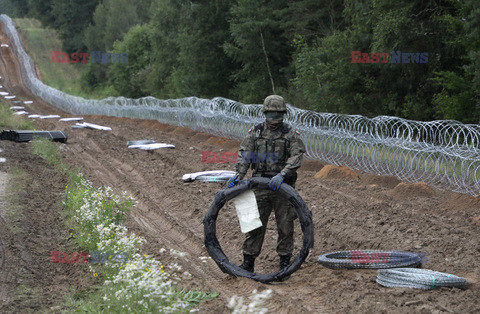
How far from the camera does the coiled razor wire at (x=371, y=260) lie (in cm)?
627

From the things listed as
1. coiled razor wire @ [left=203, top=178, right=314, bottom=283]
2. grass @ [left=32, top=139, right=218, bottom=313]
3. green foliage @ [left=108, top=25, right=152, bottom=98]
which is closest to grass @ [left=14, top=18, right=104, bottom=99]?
green foliage @ [left=108, top=25, right=152, bottom=98]

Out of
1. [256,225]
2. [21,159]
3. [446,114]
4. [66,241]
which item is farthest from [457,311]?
[446,114]

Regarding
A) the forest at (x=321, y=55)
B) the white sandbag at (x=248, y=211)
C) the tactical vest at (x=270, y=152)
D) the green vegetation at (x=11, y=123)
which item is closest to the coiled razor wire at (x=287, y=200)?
the white sandbag at (x=248, y=211)

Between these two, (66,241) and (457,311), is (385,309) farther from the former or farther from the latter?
(66,241)

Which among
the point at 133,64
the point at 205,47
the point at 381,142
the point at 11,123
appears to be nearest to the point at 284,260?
the point at 381,142

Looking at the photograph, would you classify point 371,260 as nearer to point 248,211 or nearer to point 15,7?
point 248,211

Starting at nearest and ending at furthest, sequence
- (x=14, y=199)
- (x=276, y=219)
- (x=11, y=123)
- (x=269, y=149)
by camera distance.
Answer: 1. (x=269, y=149)
2. (x=276, y=219)
3. (x=14, y=199)
4. (x=11, y=123)

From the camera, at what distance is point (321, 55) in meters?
24.5

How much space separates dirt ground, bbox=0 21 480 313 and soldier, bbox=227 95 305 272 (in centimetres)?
62

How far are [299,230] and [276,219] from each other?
2.49 m

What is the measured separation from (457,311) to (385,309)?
26.3 inches

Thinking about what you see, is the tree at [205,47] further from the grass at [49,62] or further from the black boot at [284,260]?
the black boot at [284,260]

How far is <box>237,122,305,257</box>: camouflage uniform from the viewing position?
6.29 metres

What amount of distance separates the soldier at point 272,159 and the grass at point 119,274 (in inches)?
47.9
